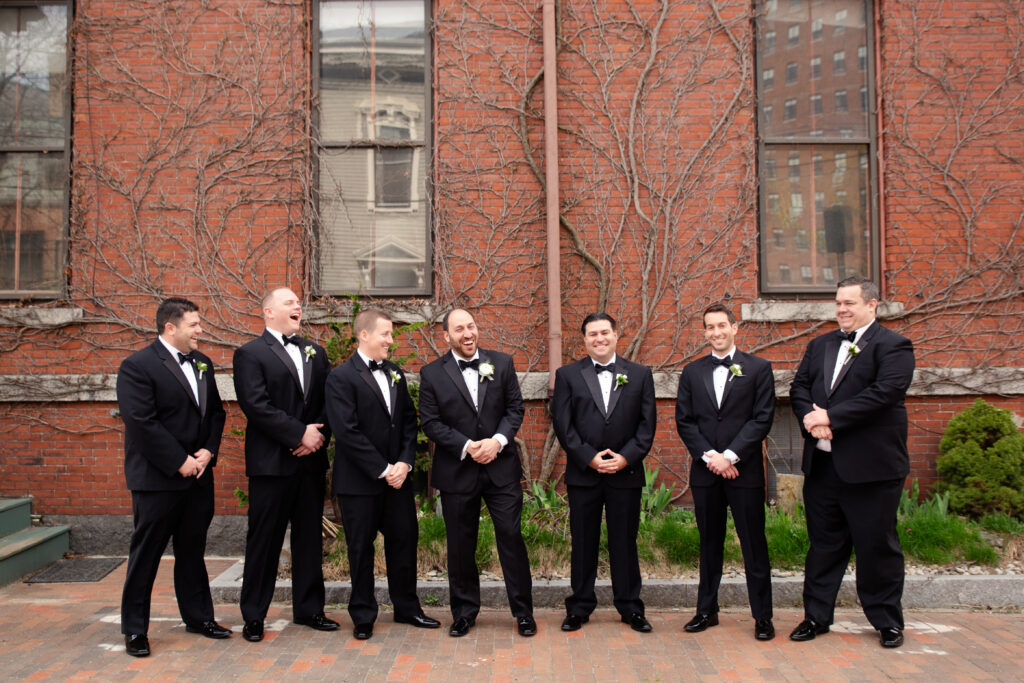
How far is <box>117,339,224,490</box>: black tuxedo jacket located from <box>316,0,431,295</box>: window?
2.89 meters

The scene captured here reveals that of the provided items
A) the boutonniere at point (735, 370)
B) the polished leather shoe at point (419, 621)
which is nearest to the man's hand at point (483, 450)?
the polished leather shoe at point (419, 621)

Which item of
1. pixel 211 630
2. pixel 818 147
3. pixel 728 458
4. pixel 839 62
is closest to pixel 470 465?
pixel 728 458

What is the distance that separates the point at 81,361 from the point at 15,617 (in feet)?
8.85

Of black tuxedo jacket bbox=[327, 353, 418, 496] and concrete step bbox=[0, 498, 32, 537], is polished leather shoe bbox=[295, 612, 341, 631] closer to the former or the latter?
black tuxedo jacket bbox=[327, 353, 418, 496]

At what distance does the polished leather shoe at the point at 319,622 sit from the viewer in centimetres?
550

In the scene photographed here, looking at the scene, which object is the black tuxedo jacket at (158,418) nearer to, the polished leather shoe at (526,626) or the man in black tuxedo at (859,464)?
the polished leather shoe at (526,626)

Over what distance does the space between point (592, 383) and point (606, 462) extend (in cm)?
57

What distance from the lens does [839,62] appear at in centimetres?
826

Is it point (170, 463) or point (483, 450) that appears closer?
point (170, 463)

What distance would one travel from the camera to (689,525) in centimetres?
686

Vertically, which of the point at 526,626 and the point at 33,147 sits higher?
the point at 33,147

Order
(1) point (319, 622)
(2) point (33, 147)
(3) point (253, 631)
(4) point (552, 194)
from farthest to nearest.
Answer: (2) point (33, 147) < (4) point (552, 194) < (1) point (319, 622) < (3) point (253, 631)

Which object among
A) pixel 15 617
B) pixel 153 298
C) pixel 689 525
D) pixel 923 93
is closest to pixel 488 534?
pixel 689 525

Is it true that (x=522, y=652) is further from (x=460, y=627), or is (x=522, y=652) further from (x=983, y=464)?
(x=983, y=464)
